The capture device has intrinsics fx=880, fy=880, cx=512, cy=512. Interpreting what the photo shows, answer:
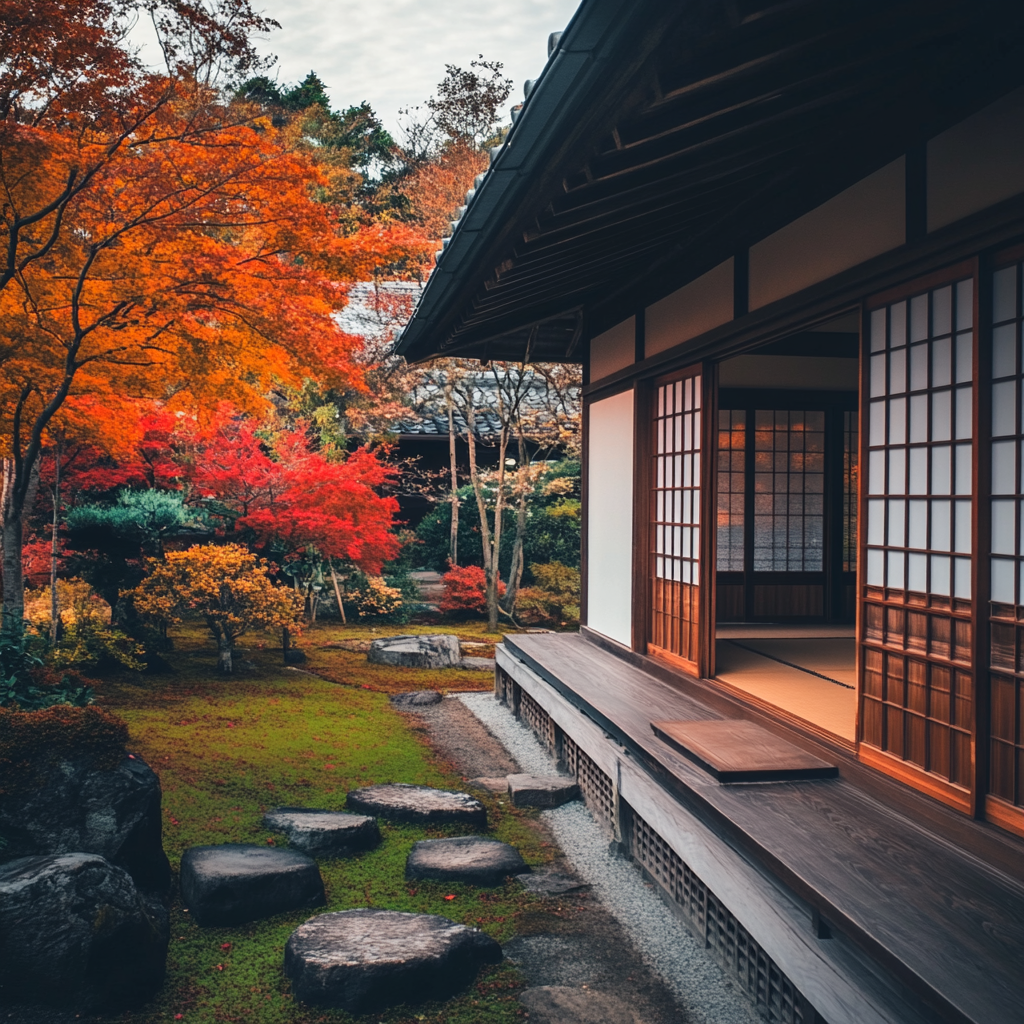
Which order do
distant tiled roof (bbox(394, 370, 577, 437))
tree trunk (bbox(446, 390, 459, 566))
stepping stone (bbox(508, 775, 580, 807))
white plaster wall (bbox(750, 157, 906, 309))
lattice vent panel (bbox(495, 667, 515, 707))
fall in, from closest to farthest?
white plaster wall (bbox(750, 157, 906, 309)) → stepping stone (bbox(508, 775, 580, 807)) → lattice vent panel (bbox(495, 667, 515, 707)) → distant tiled roof (bbox(394, 370, 577, 437)) → tree trunk (bbox(446, 390, 459, 566))

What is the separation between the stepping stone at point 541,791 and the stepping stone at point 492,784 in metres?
0.10

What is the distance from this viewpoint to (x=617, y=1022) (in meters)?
3.11

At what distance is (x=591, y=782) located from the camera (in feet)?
18.0

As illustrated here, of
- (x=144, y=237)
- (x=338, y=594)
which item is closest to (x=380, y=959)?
(x=144, y=237)

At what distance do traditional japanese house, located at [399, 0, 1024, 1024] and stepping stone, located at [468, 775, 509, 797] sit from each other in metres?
0.51

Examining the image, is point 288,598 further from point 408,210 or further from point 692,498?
point 408,210

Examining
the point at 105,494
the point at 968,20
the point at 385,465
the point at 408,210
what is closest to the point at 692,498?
the point at 968,20

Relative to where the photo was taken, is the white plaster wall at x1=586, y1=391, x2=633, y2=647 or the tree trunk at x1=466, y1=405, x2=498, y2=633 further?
the tree trunk at x1=466, y1=405, x2=498, y2=633

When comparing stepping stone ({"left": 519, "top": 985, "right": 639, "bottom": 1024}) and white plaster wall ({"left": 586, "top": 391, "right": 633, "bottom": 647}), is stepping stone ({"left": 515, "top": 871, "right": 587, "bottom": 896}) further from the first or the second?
white plaster wall ({"left": 586, "top": 391, "right": 633, "bottom": 647})

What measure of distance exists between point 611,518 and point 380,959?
4716mm

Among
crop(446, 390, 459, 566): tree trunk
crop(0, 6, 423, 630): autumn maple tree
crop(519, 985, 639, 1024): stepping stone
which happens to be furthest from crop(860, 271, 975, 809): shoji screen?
crop(446, 390, 459, 566): tree trunk

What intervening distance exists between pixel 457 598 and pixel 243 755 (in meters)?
6.81

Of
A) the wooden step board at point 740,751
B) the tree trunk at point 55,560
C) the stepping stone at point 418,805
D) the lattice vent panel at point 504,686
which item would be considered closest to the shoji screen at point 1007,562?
the wooden step board at point 740,751

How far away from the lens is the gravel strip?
326cm
